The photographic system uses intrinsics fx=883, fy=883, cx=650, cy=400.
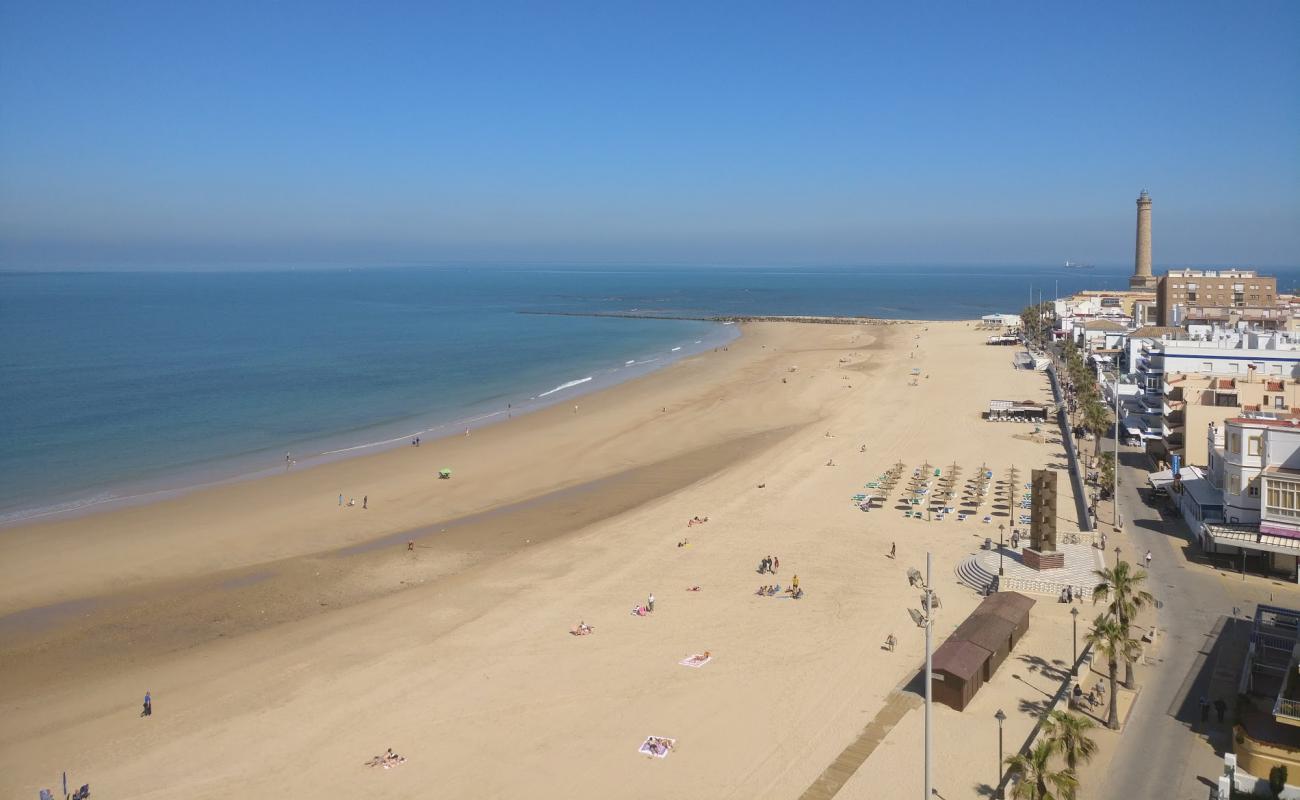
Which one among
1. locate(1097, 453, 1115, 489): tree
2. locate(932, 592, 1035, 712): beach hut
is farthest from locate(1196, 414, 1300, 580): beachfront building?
locate(932, 592, 1035, 712): beach hut

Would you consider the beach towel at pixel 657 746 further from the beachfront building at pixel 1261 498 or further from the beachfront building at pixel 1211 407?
the beachfront building at pixel 1211 407

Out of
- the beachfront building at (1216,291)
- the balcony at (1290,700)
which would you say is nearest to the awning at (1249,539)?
the balcony at (1290,700)

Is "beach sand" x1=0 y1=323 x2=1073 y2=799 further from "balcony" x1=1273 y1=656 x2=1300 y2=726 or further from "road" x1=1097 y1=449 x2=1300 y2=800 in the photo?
"balcony" x1=1273 y1=656 x2=1300 y2=726

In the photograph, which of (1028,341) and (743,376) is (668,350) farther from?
(1028,341)

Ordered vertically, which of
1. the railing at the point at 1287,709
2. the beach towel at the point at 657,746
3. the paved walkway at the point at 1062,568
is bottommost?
the beach towel at the point at 657,746

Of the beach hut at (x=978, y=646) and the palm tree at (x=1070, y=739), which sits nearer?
A: the palm tree at (x=1070, y=739)

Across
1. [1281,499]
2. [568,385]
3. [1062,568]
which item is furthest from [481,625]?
[568,385]

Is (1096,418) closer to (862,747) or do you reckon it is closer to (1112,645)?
→ (1112,645)
